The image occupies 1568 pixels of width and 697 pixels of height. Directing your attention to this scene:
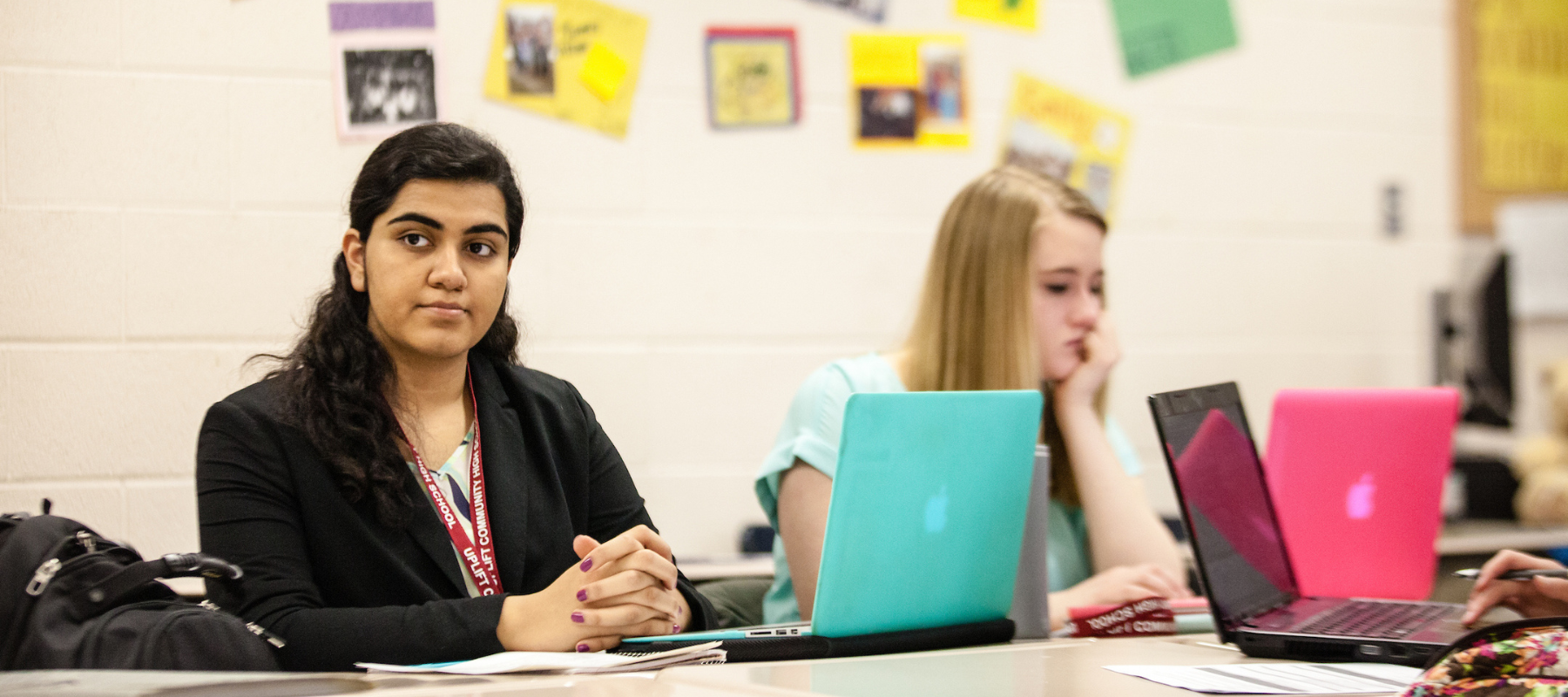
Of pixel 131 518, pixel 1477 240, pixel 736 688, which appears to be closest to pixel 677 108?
pixel 131 518

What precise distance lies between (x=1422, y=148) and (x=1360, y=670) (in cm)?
209

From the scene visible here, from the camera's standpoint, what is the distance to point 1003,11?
2.47 m

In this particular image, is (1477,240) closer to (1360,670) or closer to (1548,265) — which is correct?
(1548,265)

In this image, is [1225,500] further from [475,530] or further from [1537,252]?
[1537,252]

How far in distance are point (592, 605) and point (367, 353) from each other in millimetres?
424

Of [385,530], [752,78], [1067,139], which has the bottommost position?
[385,530]

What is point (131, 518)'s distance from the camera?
156 cm

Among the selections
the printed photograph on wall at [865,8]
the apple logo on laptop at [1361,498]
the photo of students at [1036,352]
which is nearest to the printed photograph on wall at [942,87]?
the printed photograph on wall at [865,8]

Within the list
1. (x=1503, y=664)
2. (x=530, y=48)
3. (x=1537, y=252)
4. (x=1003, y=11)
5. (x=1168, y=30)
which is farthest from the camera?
(x=1537, y=252)

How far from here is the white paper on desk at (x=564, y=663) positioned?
3.46 ft

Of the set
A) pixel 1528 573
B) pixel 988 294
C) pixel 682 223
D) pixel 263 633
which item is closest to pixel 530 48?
pixel 682 223

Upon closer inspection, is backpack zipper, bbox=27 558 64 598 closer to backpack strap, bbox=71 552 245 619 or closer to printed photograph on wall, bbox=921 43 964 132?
backpack strap, bbox=71 552 245 619

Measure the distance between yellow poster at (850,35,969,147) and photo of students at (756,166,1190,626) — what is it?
0.53m

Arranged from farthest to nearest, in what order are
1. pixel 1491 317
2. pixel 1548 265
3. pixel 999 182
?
pixel 1548 265 < pixel 1491 317 < pixel 999 182
